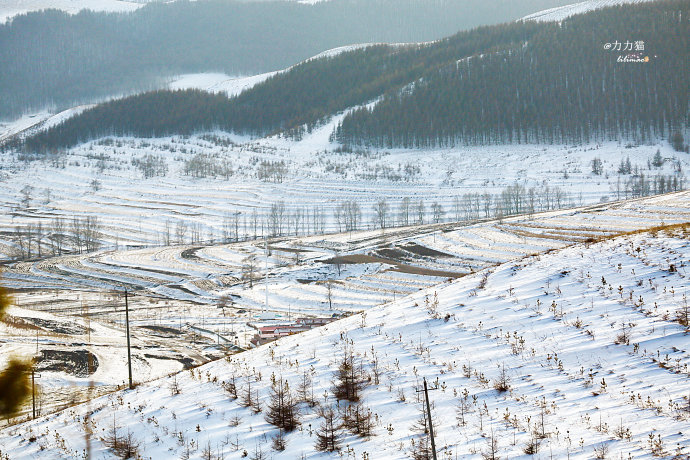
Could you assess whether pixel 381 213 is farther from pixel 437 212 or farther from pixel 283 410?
pixel 283 410

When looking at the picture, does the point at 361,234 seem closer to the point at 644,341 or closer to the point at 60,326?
the point at 60,326

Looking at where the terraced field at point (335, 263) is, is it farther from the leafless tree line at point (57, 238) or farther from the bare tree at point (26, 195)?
the bare tree at point (26, 195)

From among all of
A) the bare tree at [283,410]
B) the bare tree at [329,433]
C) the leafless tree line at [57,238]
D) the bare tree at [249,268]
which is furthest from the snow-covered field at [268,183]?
the bare tree at [329,433]

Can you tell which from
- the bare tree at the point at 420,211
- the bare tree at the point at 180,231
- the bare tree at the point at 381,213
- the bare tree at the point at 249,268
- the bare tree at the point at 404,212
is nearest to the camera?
the bare tree at the point at 249,268

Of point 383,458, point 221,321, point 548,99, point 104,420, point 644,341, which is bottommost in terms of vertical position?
point 221,321

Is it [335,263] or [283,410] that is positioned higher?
[283,410]

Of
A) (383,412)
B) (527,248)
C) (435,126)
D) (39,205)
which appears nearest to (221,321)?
(527,248)

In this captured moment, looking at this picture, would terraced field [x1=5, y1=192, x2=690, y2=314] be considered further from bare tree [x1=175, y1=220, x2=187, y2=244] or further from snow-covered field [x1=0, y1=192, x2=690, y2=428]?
bare tree [x1=175, y1=220, x2=187, y2=244]

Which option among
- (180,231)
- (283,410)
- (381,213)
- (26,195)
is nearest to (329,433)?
(283,410)
